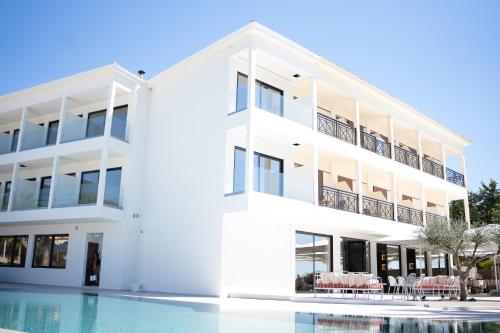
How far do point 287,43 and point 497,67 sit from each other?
9118 mm

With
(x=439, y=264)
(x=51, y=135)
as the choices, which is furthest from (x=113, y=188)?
(x=439, y=264)

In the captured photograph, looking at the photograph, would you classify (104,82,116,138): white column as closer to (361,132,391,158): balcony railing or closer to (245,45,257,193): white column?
(245,45,257,193): white column

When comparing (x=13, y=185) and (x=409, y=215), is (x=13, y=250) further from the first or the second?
(x=409, y=215)

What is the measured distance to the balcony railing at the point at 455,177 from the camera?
2704 cm

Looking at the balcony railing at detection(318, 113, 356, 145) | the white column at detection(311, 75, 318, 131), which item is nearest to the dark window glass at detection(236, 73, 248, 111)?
the white column at detection(311, 75, 318, 131)

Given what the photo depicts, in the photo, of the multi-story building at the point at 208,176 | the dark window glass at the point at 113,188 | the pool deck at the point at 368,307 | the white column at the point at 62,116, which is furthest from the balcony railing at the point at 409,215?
the white column at the point at 62,116

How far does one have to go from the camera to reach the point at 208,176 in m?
17.2

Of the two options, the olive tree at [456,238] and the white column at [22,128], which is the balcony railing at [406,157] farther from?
the white column at [22,128]

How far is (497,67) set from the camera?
19.5 meters

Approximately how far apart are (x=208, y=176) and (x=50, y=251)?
30.5 feet

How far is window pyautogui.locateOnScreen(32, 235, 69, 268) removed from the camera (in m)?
20.8

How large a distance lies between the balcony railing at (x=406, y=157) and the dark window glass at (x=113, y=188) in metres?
13.4

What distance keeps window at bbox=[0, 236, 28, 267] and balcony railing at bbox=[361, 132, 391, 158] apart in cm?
1662

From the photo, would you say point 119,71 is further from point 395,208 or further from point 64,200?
point 395,208
